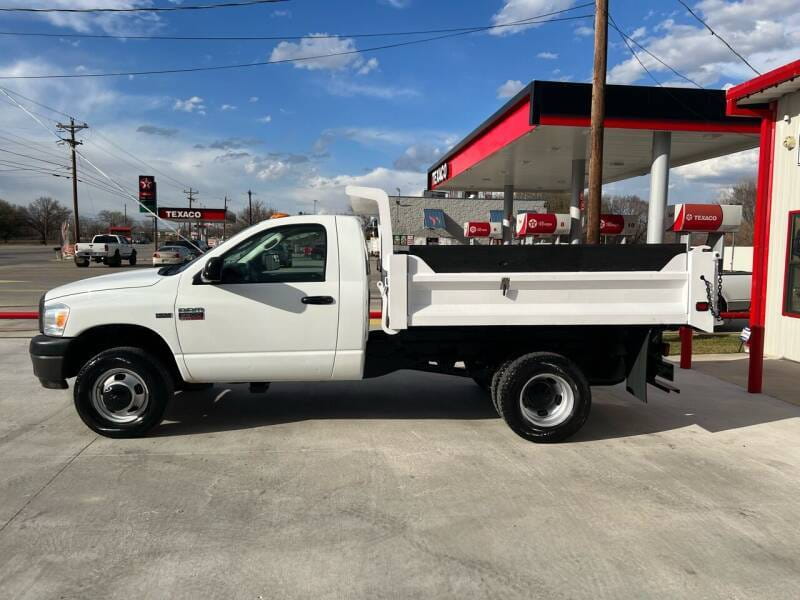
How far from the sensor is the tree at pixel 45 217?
385ft

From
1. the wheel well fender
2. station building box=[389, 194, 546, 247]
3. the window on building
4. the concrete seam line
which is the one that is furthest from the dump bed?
station building box=[389, 194, 546, 247]

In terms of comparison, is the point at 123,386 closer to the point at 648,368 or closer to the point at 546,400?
the point at 546,400

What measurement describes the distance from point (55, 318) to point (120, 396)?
880 millimetres

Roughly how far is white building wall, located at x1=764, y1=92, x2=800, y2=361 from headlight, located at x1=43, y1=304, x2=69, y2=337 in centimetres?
926

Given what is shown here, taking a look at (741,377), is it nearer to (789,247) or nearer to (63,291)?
(789,247)

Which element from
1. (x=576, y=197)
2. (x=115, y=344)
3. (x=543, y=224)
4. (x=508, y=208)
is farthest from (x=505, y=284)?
(x=508, y=208)

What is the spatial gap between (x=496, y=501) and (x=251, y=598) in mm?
1822

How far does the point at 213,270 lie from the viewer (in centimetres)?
502

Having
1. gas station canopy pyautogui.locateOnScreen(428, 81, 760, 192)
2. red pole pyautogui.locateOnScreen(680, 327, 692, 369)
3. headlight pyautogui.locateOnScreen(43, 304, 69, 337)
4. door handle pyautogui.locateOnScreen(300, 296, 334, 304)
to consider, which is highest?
gas station canopy pyautogui.locateOnScreen(428, 81, 760, 192)

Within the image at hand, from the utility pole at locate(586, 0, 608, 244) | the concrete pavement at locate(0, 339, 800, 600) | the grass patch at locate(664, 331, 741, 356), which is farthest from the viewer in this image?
the utility pole at locate(586, 0, 608, 244)

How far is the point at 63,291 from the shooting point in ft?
17.4

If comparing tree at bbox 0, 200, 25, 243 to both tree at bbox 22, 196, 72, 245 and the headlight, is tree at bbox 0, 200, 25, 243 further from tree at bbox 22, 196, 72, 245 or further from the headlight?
the headlight

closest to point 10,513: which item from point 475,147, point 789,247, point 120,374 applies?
point 120,374

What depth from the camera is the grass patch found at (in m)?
10.0
